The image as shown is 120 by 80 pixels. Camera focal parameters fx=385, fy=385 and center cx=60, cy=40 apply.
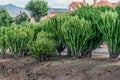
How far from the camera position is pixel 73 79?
3409 cm

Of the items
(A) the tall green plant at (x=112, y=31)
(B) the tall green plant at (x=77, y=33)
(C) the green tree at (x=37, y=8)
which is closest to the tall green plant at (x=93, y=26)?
(B) the tall green plant at (x=77, y=33)

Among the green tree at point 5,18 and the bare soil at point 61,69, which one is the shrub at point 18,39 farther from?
the green tree at point 5,18

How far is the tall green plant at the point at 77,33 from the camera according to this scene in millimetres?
41562

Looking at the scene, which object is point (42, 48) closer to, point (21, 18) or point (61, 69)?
point (61, 69)

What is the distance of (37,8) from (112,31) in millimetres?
61456

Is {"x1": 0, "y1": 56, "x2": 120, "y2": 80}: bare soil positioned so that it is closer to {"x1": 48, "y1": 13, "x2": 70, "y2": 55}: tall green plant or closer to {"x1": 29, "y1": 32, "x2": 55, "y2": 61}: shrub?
{"x1": 29, "y1": 32, "x2": 55, "y2": 61}: shrub

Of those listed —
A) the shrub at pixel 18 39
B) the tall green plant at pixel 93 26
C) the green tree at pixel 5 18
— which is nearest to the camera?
the tall green plant at pixel 93 26

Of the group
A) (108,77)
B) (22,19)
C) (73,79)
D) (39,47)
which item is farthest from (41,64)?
(22,19)

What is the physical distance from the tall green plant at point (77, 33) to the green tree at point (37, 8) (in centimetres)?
5574

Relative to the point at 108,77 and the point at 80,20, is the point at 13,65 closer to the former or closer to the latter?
the point at 80,20

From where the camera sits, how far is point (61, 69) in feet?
122

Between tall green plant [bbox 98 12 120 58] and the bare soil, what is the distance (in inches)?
55.4

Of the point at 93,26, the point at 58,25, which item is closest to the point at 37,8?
the point at 58,25

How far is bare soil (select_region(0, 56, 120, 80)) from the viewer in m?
33.4
